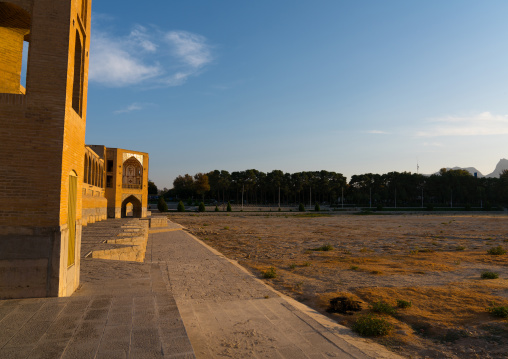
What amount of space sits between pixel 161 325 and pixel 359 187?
9285 centimetres

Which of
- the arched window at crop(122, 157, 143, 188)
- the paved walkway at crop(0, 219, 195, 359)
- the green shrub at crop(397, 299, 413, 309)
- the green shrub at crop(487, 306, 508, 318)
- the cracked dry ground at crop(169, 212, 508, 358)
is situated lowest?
the cracked dry ground at crop(169, 212, 508, 358)

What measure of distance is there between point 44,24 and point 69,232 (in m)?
Answer: 3.46

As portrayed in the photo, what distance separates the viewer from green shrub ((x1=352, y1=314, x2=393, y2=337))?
4953mm

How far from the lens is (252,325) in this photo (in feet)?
16.2

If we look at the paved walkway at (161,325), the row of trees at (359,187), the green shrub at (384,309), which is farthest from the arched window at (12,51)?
the row of trees at (359,187)

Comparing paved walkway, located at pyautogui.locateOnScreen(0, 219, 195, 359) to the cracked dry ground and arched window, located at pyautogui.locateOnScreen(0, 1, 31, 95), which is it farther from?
arched window, located at pyautogui.locateOnScreen(0, 1, 31, 95)

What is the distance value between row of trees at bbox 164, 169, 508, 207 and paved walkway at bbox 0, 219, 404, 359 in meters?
71.1

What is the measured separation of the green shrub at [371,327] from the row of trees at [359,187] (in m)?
71.8

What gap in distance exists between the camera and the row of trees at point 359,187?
79.6 meters

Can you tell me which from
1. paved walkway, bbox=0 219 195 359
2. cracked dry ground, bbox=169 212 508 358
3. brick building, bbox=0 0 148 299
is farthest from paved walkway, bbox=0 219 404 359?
cracked dry ground, bbox=169 212 508 358

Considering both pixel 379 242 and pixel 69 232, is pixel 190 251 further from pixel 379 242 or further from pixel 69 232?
pixel 379 242

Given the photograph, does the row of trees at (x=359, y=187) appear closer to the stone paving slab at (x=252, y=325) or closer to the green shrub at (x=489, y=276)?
the green shrub at (x=489, y=276)

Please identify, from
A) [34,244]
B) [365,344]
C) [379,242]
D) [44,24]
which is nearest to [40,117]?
[44,24]

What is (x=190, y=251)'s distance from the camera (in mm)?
13133
